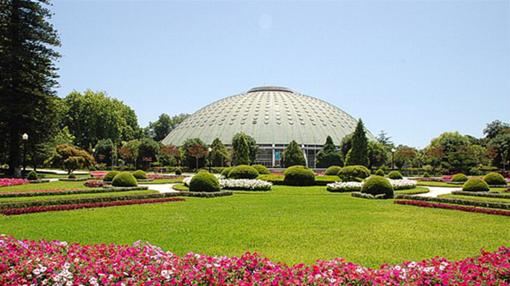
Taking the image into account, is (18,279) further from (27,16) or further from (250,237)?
(27,16)

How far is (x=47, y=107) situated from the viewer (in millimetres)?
31797

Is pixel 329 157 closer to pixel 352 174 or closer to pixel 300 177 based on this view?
pixel 352 174

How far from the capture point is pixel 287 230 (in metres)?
10.2

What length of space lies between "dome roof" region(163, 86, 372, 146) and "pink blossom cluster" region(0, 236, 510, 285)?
2333 inches

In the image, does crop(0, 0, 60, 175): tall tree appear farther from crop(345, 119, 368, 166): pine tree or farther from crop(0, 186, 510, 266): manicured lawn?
crop(345, 119, 368, 166): pine tree

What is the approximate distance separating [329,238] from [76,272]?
19.9 ft

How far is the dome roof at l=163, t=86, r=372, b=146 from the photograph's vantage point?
6675cm

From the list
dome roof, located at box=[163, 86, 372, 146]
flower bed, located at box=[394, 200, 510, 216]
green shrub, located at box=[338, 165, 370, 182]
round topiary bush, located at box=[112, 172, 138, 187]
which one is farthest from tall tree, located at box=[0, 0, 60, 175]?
dome roof, located at box=[163, 86, 372, 146]

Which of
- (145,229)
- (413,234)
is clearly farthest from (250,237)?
(413,234)

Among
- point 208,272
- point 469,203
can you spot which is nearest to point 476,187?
point 469,203

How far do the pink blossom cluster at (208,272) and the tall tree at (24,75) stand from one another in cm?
2924

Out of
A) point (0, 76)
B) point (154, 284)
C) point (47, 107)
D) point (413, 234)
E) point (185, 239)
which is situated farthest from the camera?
point (47, 107)

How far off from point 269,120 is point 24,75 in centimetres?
4470

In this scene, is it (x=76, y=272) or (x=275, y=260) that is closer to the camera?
(x=76, y=272)
